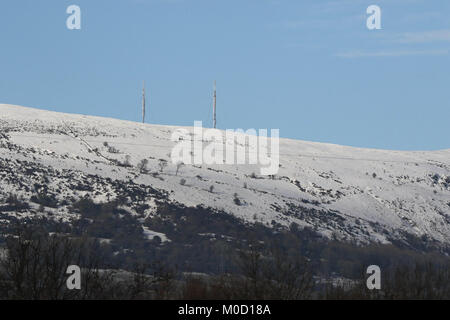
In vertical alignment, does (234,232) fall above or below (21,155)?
below

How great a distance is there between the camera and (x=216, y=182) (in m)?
162

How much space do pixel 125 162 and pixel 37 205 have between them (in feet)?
98.5

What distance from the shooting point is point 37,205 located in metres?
138

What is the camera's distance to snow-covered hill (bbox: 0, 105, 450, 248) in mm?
150125

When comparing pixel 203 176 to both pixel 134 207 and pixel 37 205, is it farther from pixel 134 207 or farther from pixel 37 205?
pixel 37 205

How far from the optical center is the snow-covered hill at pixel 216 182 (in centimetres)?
15012

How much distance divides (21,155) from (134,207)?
69.7ft
